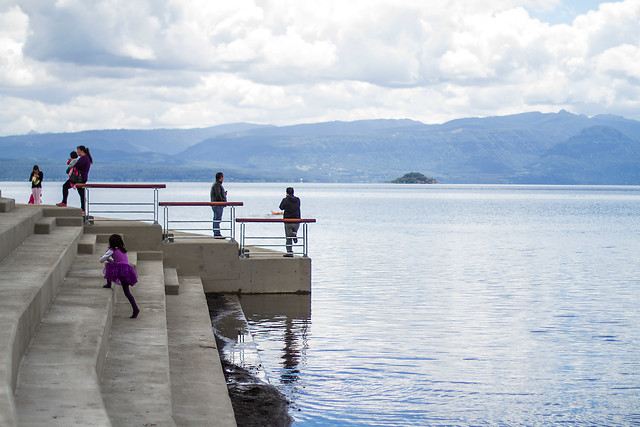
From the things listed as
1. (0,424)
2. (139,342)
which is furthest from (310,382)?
(0,424)

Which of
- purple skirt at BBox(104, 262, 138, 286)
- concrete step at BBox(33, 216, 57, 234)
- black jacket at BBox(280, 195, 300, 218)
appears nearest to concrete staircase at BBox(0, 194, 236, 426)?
concrete step at BBox(33, 216, 57, 234)

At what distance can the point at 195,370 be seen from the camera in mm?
10219

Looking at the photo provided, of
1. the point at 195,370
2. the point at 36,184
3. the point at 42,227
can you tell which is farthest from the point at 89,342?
the point at 36,184

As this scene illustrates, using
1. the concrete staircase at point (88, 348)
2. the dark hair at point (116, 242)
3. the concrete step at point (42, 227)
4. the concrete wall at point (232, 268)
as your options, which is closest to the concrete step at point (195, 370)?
the concrete staircase at point (88, 348)

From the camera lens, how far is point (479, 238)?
52.2 meters

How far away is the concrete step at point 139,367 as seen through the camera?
288 inches

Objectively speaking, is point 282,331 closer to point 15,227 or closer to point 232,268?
point 232,268

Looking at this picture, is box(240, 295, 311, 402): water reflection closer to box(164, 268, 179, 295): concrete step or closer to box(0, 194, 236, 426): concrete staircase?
box(0, 194, 236, 426): concrete staircase

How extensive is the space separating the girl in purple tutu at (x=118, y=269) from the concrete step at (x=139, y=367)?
0.87 ft

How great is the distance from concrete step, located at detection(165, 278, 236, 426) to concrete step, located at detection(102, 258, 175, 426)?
0.39 m

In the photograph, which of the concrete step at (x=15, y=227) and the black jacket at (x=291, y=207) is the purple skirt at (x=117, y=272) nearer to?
the concrete step at (x=15, y=227)

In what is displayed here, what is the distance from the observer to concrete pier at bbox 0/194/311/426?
6793 millimetres

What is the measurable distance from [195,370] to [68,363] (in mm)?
2723

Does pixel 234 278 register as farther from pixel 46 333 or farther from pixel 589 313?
pixel 46 333
